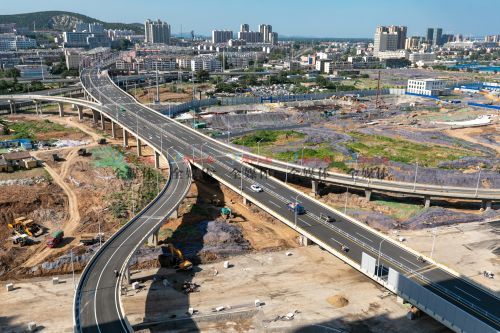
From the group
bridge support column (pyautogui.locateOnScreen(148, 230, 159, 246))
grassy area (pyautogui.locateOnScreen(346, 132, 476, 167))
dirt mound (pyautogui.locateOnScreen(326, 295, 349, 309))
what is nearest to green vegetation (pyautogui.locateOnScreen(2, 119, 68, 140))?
bridge support column (pyautogui.locateOnScreen(148, 230, 159, 246))

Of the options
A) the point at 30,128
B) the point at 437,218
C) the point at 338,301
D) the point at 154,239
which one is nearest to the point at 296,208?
the point at 338,301

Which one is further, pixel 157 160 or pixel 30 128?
pixel 30 128

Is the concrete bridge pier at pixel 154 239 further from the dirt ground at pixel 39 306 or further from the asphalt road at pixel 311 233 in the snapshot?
the dirt ground at pixel 39 306

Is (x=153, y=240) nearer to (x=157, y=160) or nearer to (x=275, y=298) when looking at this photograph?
(x=275, y=298)

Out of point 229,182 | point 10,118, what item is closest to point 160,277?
point 229,182

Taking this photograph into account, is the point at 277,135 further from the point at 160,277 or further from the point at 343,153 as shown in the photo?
the point at 160,277

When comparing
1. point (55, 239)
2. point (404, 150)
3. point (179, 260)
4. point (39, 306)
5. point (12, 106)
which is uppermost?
point (12, 106)
